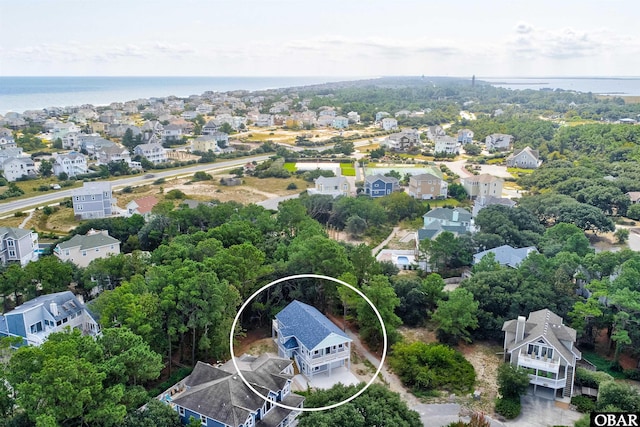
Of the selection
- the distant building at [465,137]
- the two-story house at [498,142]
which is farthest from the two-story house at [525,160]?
the distant building at [465,137]

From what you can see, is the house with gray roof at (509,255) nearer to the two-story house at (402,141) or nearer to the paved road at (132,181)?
the paved road at (132,181)

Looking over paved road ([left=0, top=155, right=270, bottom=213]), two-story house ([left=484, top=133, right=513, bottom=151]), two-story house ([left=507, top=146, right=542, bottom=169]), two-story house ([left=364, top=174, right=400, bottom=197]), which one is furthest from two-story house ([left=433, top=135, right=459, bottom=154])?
two-story house ([left=364, top=174, right=400, bottom=197])

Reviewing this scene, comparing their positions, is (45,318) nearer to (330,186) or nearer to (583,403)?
(583,403)

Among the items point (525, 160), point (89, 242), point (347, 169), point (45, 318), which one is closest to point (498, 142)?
point (525, 160)

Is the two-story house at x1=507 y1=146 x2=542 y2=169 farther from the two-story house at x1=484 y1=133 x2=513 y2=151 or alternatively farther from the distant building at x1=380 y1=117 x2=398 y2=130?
the distant building at x1=380 y1=117 x2=398 y2=130

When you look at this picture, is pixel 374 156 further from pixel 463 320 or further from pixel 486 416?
pixel 486 416
